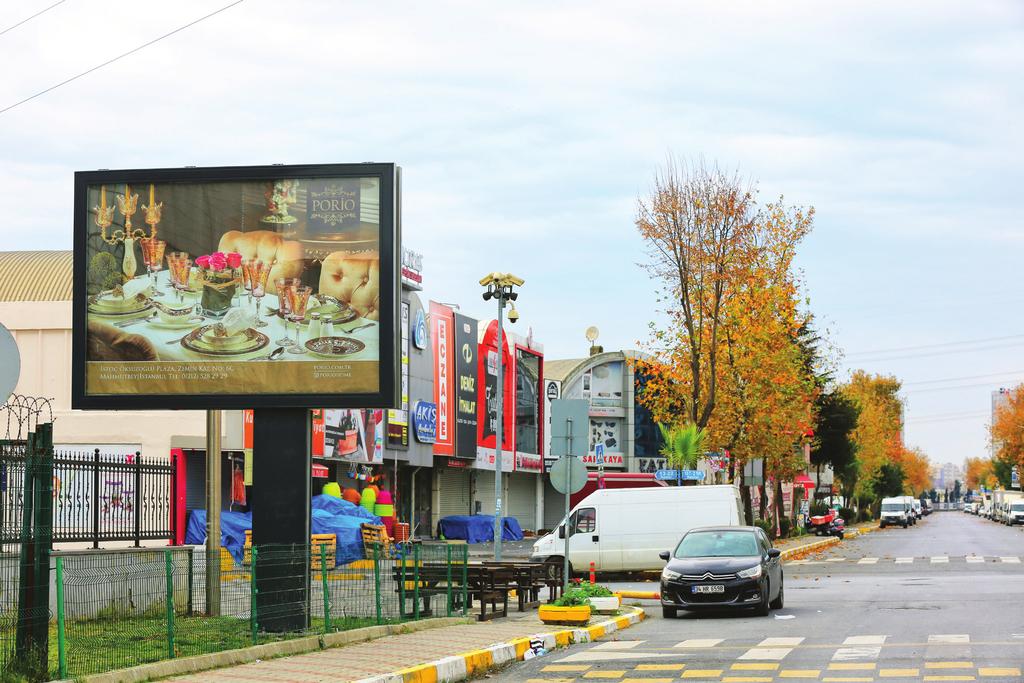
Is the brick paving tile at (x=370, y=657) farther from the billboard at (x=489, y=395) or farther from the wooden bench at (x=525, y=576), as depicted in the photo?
the billboard at (x=489, y=395)

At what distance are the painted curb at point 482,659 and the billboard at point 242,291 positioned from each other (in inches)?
132

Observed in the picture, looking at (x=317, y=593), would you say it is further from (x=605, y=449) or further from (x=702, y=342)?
(x=605, y=449)

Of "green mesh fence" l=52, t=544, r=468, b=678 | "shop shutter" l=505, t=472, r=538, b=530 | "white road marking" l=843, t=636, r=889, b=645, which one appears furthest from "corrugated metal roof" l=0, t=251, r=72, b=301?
"white road marking" l=843, t=636, r=889, b=645

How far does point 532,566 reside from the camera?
22.6 meters

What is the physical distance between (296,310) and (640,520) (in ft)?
62.8

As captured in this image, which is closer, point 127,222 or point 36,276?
point 127,222

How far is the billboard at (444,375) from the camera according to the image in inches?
2002

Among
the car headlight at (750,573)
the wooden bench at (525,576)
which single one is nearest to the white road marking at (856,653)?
the car headlight at (750,573)

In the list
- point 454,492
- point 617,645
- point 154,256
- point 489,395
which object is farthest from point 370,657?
point 489,395


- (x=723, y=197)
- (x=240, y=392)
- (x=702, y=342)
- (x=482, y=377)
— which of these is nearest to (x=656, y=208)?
(x=723, y=197)

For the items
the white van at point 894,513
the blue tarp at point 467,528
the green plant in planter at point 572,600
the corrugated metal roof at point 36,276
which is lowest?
the white van at point 894,513

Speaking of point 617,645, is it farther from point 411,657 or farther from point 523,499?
point 523,499

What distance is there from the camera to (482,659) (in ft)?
48.0

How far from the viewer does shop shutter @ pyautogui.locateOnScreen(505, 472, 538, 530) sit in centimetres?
6359
